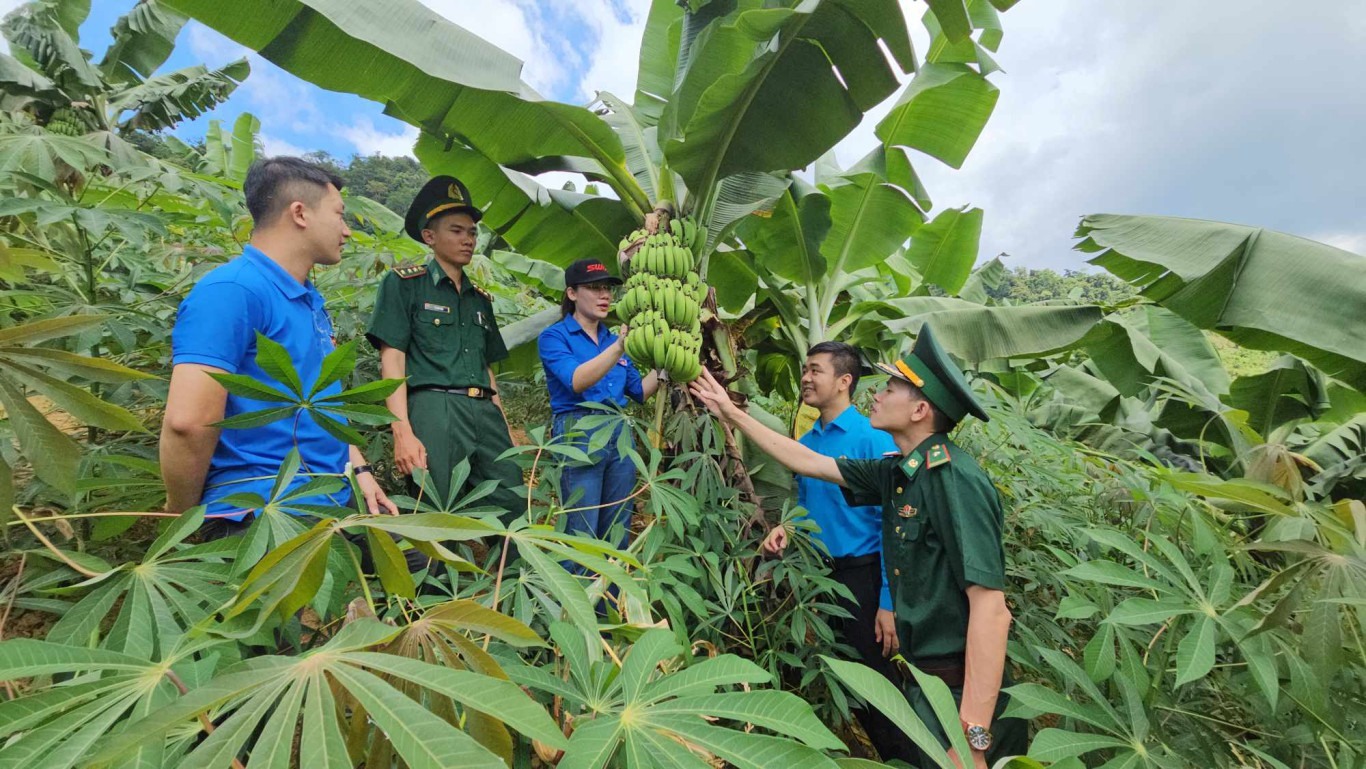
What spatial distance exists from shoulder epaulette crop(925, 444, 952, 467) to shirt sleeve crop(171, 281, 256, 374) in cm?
171

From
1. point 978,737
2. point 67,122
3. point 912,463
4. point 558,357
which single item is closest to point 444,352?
point 558,357

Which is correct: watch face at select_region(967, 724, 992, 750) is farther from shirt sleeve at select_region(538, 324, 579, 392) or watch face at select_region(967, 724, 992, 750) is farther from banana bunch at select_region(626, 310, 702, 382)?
shirt sleeve at select_region(538, 324, 579, 392)

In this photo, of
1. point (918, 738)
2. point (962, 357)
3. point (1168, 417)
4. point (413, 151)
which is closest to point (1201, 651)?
point (918, 738)

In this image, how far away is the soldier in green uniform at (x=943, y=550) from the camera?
1.53 m

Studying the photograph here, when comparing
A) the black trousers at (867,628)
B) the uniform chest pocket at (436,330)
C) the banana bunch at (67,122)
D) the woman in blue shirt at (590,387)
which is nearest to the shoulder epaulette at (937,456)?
the black trousers at (867,628)

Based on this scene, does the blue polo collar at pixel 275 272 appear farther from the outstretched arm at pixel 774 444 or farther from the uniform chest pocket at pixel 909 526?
the uniform chest pocket at pixel 909 526

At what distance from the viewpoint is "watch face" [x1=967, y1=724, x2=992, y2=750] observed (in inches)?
58.0

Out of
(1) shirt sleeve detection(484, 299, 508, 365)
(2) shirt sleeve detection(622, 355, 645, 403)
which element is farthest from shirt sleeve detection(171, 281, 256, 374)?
(2) shirt sleeve detection(622, 355, 645, 403)

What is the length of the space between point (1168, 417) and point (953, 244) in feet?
6.63

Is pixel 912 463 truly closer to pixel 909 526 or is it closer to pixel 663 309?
pixel 909 526

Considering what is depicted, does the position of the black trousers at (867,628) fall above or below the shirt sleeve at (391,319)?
below

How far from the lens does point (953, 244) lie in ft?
14.3

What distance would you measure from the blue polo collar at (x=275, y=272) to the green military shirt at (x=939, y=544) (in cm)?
174

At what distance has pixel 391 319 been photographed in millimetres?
2193
